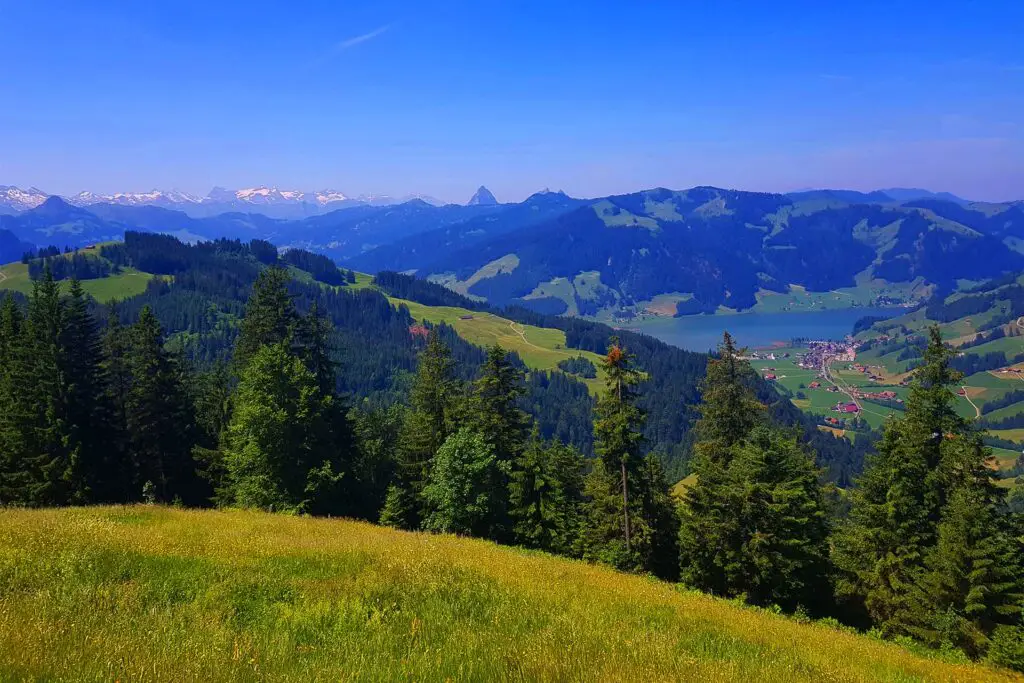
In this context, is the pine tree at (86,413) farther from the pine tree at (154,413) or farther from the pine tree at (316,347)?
the pine tree at (316,347)

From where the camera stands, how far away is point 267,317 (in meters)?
46.5

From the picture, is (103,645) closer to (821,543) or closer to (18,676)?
(18,676)

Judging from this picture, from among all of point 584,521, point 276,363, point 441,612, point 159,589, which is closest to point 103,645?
point 159,589

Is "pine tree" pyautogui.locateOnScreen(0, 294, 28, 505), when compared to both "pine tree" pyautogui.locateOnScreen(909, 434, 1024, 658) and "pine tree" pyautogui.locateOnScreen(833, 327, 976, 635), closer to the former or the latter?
"pine tree" pyautogui.locateOnScreen(833, 327, 976, 635)

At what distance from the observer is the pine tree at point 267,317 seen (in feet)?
152

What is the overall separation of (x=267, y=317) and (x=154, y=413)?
35.4 ft

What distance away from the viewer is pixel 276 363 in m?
36.2

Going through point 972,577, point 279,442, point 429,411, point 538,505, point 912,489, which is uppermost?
point 429,411

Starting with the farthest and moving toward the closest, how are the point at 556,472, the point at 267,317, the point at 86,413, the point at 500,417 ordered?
the point at 267,317 → the point at 556,472 → the point at 500,417 → the point at 86,413

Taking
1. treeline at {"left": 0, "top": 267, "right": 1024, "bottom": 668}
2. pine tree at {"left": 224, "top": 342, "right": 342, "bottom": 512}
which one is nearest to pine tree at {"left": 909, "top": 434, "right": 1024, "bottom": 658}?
treeline at {"left": 0, "top": 267, "right": 1024, "bottom": 668}

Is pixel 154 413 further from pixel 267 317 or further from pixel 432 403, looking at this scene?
pixel 432 403

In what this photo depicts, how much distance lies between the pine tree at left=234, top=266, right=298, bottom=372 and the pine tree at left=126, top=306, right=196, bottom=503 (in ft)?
18.0

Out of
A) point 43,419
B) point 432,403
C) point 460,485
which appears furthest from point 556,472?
point 43,419

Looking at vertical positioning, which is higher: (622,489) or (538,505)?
(622,489)
